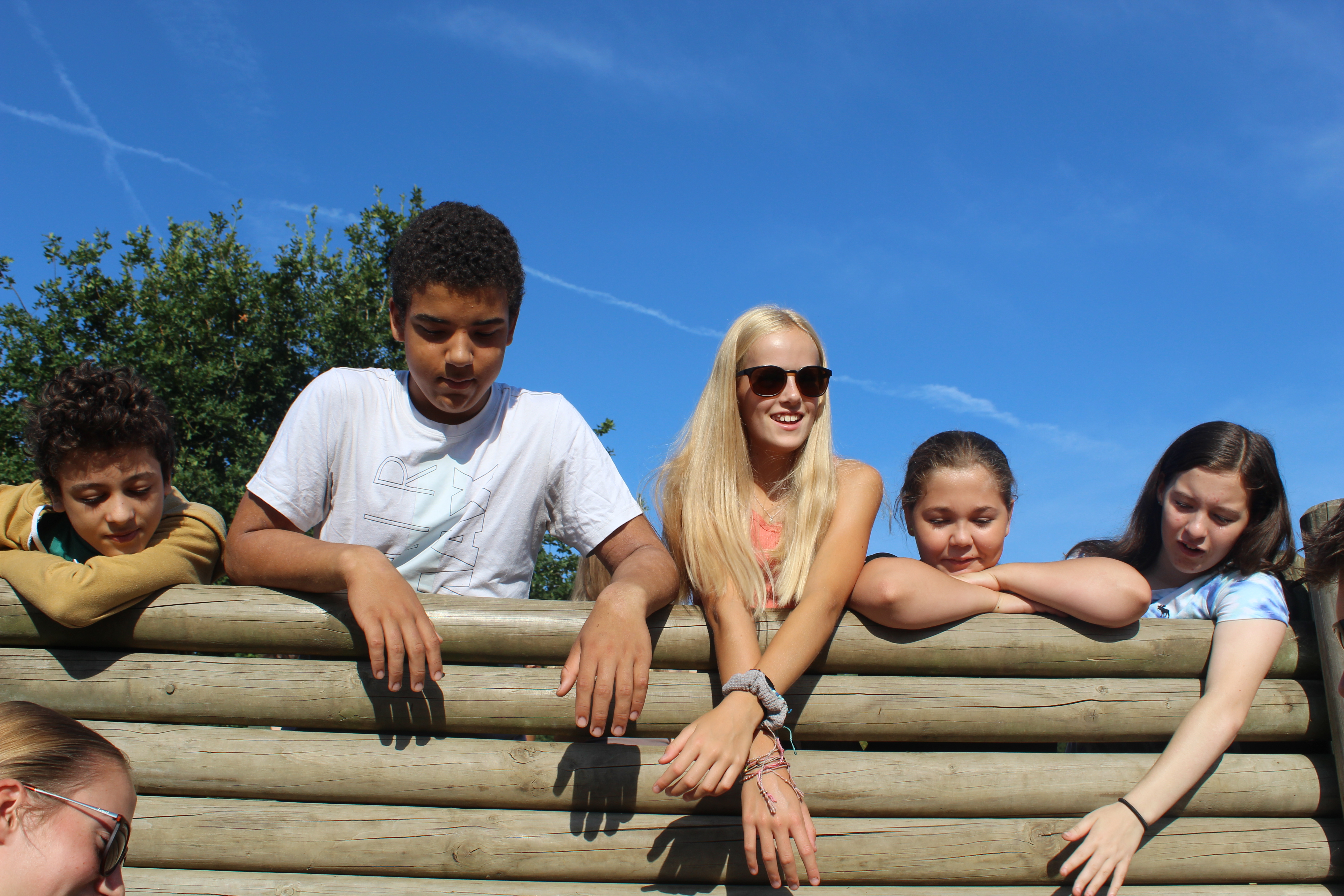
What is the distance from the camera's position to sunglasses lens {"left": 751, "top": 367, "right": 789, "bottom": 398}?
11.7ft

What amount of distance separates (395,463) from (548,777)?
128cm

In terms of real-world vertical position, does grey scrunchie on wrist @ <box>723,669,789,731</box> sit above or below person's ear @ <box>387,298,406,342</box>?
below

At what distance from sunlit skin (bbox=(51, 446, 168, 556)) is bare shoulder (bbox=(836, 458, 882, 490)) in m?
2.58

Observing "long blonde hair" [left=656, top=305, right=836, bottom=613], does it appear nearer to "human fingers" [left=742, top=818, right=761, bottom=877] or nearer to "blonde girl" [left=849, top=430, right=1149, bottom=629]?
"blonde girl" [left=849, top=430, right=1149, bottom=629]

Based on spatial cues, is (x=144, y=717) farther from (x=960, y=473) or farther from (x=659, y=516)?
(x=960, y=473)

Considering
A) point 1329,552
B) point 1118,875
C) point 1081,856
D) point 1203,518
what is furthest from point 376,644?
point 1203,518

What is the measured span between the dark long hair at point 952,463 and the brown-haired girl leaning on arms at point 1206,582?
0.63m

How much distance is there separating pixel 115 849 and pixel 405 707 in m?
1.27

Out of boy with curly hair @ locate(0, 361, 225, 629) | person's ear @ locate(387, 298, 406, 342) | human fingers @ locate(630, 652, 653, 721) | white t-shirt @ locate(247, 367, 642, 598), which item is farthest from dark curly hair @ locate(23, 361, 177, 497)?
human fingers @ locate(630, 652, 653, 721)

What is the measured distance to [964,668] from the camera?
3174mm

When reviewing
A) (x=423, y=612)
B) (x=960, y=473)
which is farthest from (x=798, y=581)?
(x=423, y=612)

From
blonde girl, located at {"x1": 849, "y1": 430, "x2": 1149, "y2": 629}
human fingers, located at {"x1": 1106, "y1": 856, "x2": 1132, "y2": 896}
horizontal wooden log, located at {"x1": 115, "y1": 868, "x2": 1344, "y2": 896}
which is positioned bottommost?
horizontal wooden log, located at {"x1": 115, "y1": 868, "x2": 1344, "y2": 896}

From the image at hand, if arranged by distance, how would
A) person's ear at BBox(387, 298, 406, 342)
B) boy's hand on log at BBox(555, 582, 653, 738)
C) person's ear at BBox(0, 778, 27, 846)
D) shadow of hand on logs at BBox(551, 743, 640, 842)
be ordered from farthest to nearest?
person's ear at BBox(387, 298, 406, 342), shadow of hand on logs at BBox(551, 743, 640, 842), boy's hand on log at BBox(555, 582, 653, 738), person's ear at BBox(0, 778, 27, 846)

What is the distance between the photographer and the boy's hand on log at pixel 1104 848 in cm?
282
